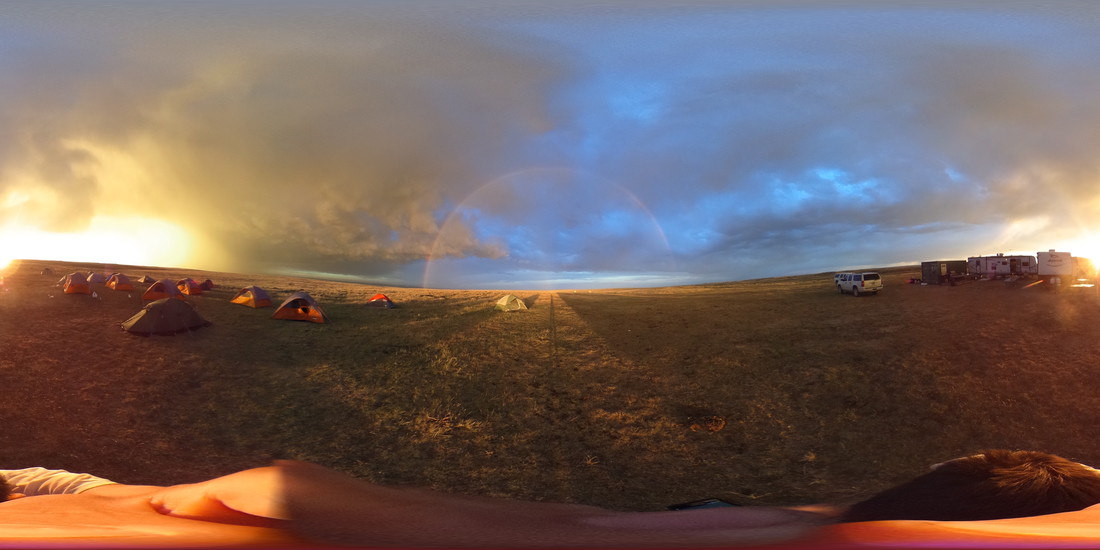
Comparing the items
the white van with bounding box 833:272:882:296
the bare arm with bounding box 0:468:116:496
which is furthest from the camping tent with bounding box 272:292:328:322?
the white van with bounding box 833:272:882:296

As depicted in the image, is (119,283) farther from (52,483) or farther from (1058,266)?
(1058,266)

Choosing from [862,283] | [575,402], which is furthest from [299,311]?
[862,283]

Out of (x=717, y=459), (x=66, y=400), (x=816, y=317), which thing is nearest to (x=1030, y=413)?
(x=717, y=459)

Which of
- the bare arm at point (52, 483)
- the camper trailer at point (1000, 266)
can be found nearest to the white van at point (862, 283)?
the camper trailer at point (1000, 266)

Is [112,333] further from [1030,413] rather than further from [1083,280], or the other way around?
[1083,280]

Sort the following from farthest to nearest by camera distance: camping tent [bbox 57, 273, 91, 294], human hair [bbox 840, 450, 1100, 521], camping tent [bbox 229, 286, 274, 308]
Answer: camping tent [bbox 229, 286, 274, 308]
camping tent [bbox 57, 273, 91, 294]
human hair [bbox 840, 450, 1100, 521]

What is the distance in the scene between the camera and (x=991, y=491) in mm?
3670

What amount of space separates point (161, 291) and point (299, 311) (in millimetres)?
13210

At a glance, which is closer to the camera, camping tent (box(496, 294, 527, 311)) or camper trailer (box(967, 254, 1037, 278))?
camping tent (box(496, 294, 527, 311))

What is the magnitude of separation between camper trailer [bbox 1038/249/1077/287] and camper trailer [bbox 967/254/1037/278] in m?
1.17

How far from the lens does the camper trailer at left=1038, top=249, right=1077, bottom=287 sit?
100ft

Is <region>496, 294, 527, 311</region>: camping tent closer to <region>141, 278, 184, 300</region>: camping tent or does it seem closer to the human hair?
<region>141, 278, 184, 300</region>: camping tent

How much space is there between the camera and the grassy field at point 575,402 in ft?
31.1

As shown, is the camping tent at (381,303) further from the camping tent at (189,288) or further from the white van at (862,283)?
the white van at (862,283)
